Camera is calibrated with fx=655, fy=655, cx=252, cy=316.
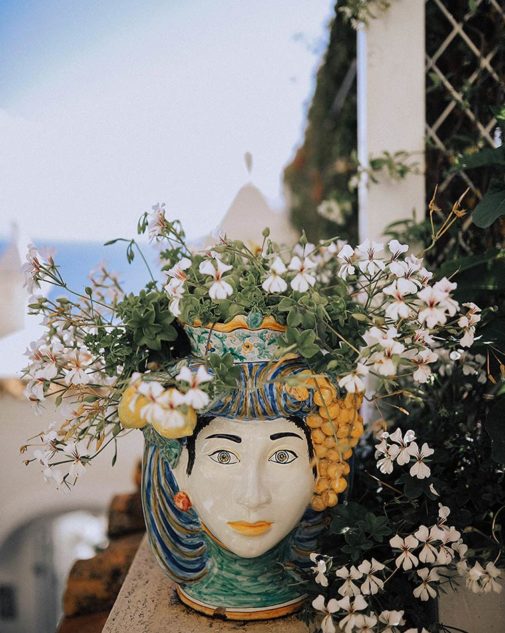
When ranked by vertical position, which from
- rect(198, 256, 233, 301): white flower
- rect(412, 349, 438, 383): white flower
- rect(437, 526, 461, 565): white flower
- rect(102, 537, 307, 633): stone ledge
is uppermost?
rect(198, 256, 233, 301): white flower

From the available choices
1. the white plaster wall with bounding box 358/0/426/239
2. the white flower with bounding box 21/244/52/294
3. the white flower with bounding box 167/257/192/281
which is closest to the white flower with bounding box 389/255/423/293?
the white flower with bounding box 167/257/192/281

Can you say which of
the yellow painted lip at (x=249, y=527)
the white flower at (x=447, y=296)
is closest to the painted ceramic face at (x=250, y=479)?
the yellow painted lip at (x=249, y=527)

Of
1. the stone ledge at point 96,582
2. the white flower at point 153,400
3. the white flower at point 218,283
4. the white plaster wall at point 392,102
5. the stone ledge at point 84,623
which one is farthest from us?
the white plaster wall at point 392,102

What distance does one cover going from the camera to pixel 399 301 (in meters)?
1.00

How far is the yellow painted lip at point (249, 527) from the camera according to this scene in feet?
3.55

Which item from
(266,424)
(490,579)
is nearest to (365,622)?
(490,579)

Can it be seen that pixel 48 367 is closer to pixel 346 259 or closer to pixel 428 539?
pixel 346 259

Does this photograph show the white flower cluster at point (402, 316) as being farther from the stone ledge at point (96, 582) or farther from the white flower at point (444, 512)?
the stone ledge at point (96, 582)

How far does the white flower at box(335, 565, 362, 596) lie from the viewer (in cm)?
105

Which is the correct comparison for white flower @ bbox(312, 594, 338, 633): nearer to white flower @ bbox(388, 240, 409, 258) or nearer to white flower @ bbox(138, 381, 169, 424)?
white flower @ bbox(138, 381, 169, 424)

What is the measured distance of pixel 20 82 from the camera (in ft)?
13.6

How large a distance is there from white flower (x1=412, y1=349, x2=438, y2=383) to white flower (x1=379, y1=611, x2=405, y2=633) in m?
0.37

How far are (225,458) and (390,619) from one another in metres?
0.36

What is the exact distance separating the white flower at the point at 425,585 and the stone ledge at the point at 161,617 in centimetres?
23
